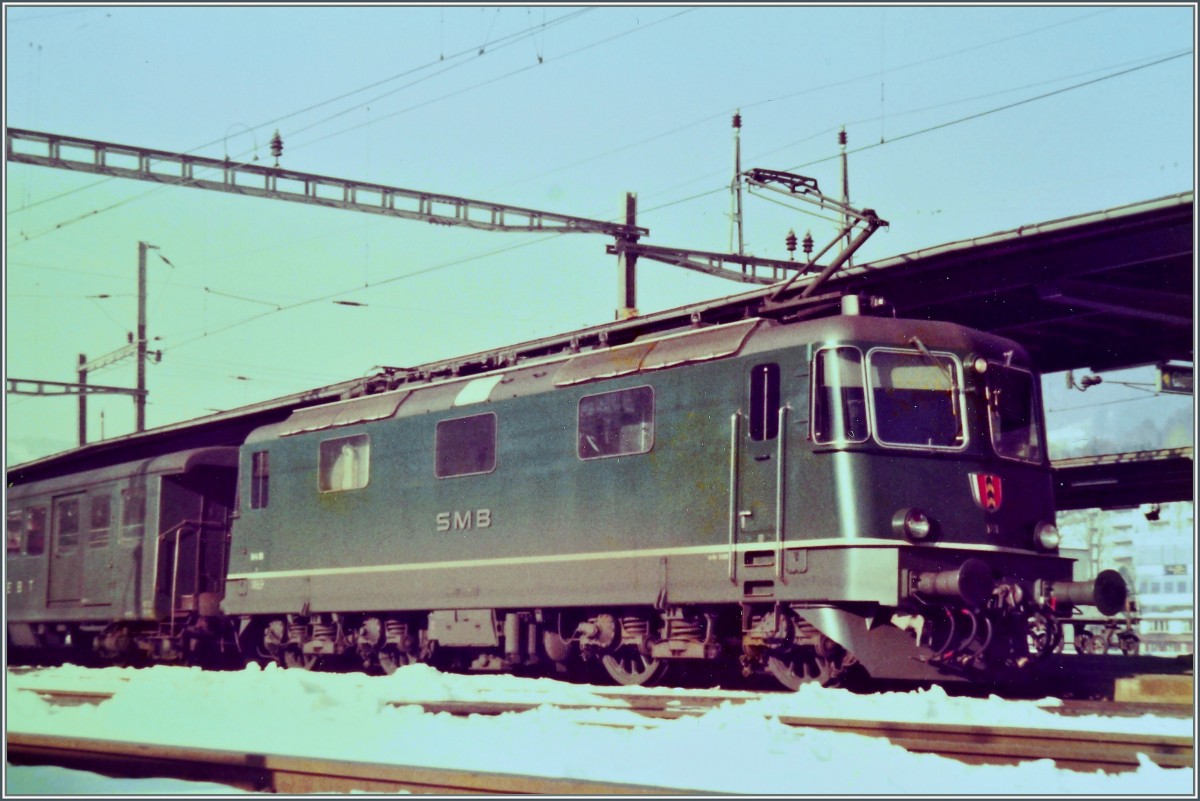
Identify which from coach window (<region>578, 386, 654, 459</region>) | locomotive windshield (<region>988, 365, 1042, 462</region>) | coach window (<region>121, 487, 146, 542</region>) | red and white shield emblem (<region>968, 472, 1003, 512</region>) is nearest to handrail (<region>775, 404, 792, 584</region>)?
red and white shield emblem (<region>968, 472, 1003, 512</region>)

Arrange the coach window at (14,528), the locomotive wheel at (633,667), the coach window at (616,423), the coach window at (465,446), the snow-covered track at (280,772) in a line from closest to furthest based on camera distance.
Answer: the snow-covered track at (280,772) → the coach window at (616,423) → the locomotive wheel at (633,667) → the coach window at (465,446) → the coach window at (14,528)

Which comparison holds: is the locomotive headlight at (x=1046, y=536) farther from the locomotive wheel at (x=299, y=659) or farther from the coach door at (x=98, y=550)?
the coach door at (x=98, y=550)

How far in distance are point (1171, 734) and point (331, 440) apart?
13.1 meters

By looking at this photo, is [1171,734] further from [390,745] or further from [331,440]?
[331,440]

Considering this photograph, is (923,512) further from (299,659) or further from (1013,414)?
(299,659)

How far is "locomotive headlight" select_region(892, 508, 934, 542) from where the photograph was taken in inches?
499

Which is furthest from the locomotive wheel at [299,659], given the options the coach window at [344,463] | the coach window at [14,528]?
the coach window at [14,528]

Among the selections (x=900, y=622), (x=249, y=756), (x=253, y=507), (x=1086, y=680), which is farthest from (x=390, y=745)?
(x=253, y=507)

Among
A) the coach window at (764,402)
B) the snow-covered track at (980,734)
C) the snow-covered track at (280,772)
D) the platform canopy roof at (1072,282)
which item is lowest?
the snow-covered track at (280,772)

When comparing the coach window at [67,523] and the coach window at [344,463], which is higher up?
→ the coach window at [344,463]

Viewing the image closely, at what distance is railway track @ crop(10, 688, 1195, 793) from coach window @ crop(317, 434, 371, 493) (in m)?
6.47

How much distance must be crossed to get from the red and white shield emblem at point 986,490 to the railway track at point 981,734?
6.57ft

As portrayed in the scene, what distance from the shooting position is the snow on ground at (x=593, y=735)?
25.4ft

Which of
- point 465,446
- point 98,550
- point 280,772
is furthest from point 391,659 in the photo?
point 280,772
